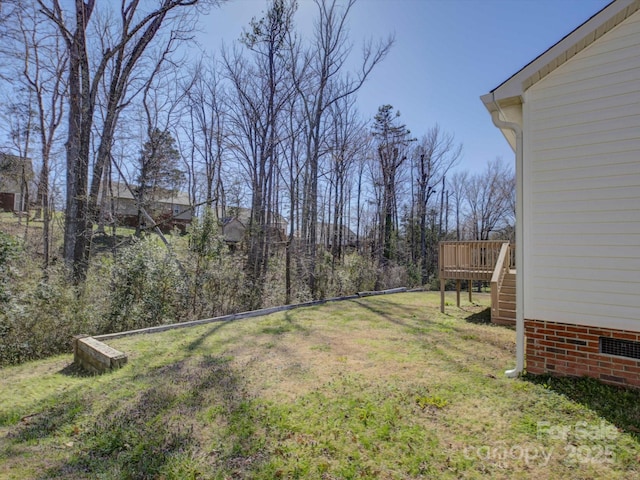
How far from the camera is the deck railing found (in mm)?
7570

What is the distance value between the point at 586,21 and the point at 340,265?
9.62 metres

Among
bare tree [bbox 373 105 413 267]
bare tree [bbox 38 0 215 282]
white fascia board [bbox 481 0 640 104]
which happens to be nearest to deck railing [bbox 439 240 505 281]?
white fascia board [bbox 481 0 640 104]

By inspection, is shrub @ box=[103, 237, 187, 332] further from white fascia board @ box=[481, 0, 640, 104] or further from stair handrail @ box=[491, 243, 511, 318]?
stair handrail @ box=[491, 243, 511, 318]

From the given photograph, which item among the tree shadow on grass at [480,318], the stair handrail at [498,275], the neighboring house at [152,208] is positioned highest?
the neighboring house at [152,208]

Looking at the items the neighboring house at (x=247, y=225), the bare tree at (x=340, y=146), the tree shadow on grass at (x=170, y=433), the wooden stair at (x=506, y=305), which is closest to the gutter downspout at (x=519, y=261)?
the wooden stair at (x=506, y=305)

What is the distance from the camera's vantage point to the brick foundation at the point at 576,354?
3.43 meters

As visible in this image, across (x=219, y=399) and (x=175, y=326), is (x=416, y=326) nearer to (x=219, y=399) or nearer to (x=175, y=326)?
(x=219, y=399)

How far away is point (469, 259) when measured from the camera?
25.6 ft

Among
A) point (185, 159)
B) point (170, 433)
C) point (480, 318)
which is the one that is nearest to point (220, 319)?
point (170, 433)

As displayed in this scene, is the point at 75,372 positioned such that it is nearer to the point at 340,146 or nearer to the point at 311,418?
the point at 311,418

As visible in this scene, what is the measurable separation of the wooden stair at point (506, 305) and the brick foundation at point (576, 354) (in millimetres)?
2972

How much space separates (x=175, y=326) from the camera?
20.1ft

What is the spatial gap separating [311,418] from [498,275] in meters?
5.52

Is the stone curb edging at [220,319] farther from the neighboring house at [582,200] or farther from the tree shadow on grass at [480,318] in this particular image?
the neighboring house at [582,200]
